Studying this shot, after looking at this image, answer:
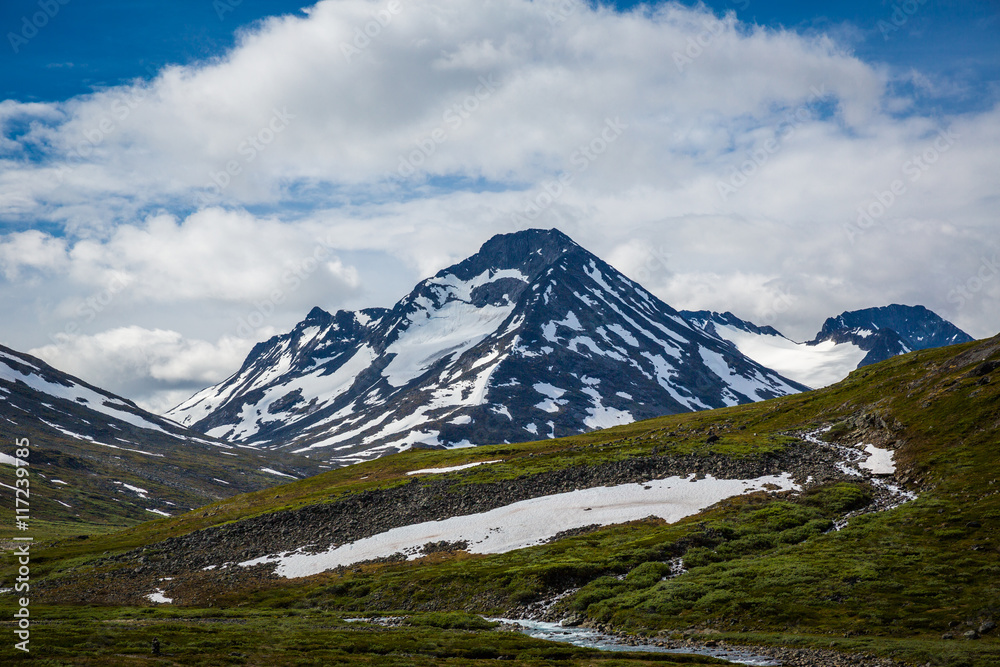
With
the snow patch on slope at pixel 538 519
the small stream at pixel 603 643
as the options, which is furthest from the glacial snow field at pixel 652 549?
the small stream at pixel 603 643

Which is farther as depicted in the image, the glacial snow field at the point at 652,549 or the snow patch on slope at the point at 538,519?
the snow patch on slope at the point at 538,519

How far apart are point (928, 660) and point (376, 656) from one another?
2950 centimetres

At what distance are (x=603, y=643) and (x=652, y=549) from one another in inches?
680

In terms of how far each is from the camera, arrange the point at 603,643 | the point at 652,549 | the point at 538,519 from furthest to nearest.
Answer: the point at 538,519 → the point at 652,549 → the point at 603,643

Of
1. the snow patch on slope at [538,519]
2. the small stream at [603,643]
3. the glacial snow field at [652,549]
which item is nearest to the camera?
the small stream at [603,643]

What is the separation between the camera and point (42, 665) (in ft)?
108

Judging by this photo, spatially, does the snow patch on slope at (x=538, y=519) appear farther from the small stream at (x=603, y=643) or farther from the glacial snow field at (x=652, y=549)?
the small stream at (x=603, y=643)

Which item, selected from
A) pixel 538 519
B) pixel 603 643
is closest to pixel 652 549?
pixel 603 643

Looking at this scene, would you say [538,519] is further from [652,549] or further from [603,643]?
[603,643]

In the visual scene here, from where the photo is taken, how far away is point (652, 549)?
61.8m

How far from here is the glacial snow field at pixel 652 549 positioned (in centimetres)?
4441

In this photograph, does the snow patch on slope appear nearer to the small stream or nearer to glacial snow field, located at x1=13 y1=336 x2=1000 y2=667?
glacial snow field, located at x1=13 y1=336 x2=1000 y2=667

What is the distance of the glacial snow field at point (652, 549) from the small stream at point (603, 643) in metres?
1.44

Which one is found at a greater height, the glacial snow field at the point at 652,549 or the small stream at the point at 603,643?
the glacial snow field at the point at 652,549
